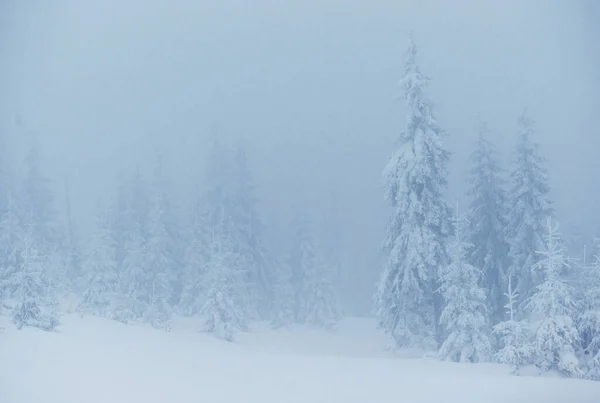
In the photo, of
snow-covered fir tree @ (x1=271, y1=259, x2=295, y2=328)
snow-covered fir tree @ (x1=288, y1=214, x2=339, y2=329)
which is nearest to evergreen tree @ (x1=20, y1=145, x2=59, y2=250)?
snow-covered fir tree @ (x1=271, y1=259, x2=295, y2=328)

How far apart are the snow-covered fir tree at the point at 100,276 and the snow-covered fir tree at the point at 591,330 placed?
20306mm

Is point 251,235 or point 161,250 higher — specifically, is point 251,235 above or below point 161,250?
above

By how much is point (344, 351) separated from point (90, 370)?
2514 cm

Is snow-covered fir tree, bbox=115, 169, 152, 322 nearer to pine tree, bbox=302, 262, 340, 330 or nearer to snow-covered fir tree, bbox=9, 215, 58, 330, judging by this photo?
snow-covered fir tree, bbox=9, 215, 58, 330

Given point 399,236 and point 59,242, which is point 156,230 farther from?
point 399,236

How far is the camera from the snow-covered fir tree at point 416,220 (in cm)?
2364

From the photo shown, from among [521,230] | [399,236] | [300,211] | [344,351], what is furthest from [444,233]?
[300,211]

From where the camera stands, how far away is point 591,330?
14.1 metres

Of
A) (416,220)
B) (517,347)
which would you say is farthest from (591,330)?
(416,220)

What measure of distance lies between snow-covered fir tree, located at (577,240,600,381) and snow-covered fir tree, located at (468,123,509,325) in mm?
14900

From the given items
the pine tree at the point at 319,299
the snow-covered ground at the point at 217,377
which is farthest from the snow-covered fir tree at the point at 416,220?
the pine tree at the point at 319,299

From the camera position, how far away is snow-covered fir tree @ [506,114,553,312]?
2820 centimetres

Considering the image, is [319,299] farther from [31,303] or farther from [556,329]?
[556,329]

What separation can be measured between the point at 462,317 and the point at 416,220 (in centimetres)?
504
